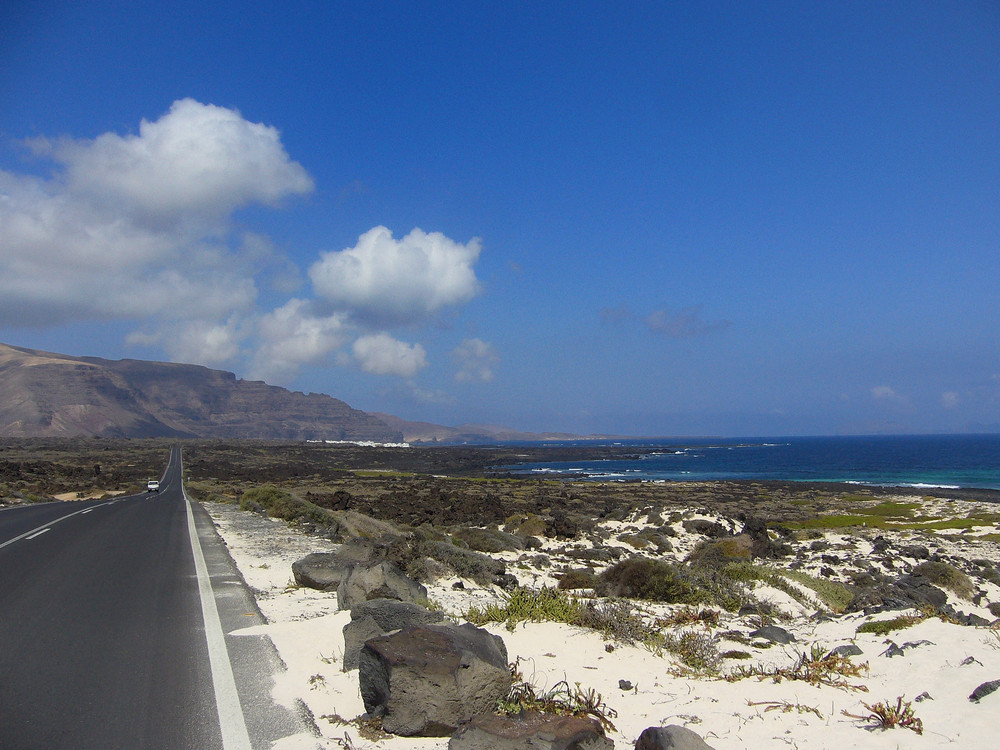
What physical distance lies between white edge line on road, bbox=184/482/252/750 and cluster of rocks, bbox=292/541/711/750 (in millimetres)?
974

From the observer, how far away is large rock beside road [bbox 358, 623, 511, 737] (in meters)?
4.62

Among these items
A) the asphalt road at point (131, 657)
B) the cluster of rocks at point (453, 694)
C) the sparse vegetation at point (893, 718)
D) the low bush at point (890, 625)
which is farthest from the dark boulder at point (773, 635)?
the asphalt road at point (131, 657)

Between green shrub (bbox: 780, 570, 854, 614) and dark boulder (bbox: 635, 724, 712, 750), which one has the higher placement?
dark boulder (bbox: 635, 724, 712, 750)

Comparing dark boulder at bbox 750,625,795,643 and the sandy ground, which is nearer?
the sandy ground

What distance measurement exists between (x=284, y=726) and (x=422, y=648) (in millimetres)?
1207

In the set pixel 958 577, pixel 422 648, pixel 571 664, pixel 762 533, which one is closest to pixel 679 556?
pixel 762 533

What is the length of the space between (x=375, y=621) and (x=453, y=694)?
193 centimetres

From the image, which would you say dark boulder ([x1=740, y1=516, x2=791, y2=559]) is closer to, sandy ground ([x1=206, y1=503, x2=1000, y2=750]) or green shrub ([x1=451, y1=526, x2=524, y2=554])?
green shrub ([x1=451, y1=526, x2=524, y2=554])

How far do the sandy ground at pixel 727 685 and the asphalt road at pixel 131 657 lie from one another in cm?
37

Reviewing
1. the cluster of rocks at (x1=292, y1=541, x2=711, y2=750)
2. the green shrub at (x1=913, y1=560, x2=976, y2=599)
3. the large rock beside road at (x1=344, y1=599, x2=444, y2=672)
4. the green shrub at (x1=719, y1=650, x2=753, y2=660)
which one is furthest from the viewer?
the green shrub at (x1=913, y1=560, x2=976, y2=599)

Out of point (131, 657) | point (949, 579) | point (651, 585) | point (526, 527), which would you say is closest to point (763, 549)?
point (949, 579)

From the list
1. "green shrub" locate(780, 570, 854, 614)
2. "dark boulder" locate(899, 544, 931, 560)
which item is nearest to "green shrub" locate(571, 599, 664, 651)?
"green shrub" locate(780, 570, 854, 614)

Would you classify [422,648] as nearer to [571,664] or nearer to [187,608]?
[571,664]

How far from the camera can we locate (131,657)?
20.8 feet
